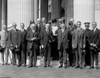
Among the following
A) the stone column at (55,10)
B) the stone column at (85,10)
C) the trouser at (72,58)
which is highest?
the stone column at (55,10)

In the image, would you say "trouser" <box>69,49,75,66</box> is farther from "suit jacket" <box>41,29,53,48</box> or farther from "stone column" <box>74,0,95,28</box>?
"stone column" <box>74,0,95,28</box>

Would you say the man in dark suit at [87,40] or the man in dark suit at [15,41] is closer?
the man in dark suit at [87,40]

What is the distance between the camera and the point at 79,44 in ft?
48.3

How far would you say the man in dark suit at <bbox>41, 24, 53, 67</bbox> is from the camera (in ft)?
49.6

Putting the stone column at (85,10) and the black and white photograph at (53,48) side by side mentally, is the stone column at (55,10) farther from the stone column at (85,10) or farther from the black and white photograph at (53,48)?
the black and white photograph at (53,48)

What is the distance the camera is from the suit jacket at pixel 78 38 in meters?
14.6

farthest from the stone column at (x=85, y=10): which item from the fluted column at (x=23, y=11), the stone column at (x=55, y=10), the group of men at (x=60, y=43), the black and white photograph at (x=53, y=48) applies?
the stone column at (x=55, y=10)

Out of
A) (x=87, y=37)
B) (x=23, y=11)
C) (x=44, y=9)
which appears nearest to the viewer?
(x=87, y=37)

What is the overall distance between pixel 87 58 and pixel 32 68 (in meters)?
2.61

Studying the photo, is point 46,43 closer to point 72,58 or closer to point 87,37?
point 72,58

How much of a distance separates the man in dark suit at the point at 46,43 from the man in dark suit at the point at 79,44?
1.20 metres

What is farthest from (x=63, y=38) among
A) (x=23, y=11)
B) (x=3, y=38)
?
(x=23, y=11)

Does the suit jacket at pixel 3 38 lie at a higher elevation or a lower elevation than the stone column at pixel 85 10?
lower

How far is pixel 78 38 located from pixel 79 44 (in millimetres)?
285
